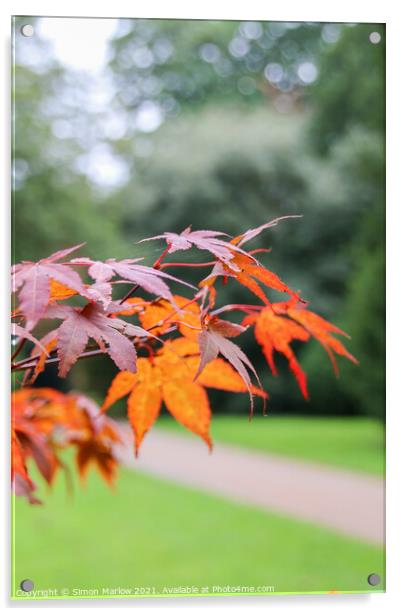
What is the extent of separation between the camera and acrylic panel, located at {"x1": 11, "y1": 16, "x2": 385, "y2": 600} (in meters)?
0.78

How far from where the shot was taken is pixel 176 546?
320 centimetres

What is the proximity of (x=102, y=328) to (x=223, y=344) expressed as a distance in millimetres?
96

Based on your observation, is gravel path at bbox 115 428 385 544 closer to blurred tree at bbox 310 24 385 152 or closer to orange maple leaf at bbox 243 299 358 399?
blurred tree at bbox 310 24 385 152

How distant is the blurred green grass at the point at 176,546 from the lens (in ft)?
9.23

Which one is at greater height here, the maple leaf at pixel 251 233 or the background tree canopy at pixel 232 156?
the background tree canopy at pixel 232 156

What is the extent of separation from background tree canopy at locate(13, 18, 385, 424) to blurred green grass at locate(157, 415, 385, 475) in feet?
0.60

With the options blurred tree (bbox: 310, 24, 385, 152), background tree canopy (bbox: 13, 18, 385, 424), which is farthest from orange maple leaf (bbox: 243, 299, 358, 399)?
blurred tree (bbox: 310, 24, 385, 152)

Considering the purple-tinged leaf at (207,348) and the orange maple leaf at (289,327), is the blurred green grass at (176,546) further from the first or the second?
the purple-tinged leaf at (207,348)

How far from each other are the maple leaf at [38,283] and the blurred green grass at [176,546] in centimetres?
190

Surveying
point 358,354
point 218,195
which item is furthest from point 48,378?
point 358,354
